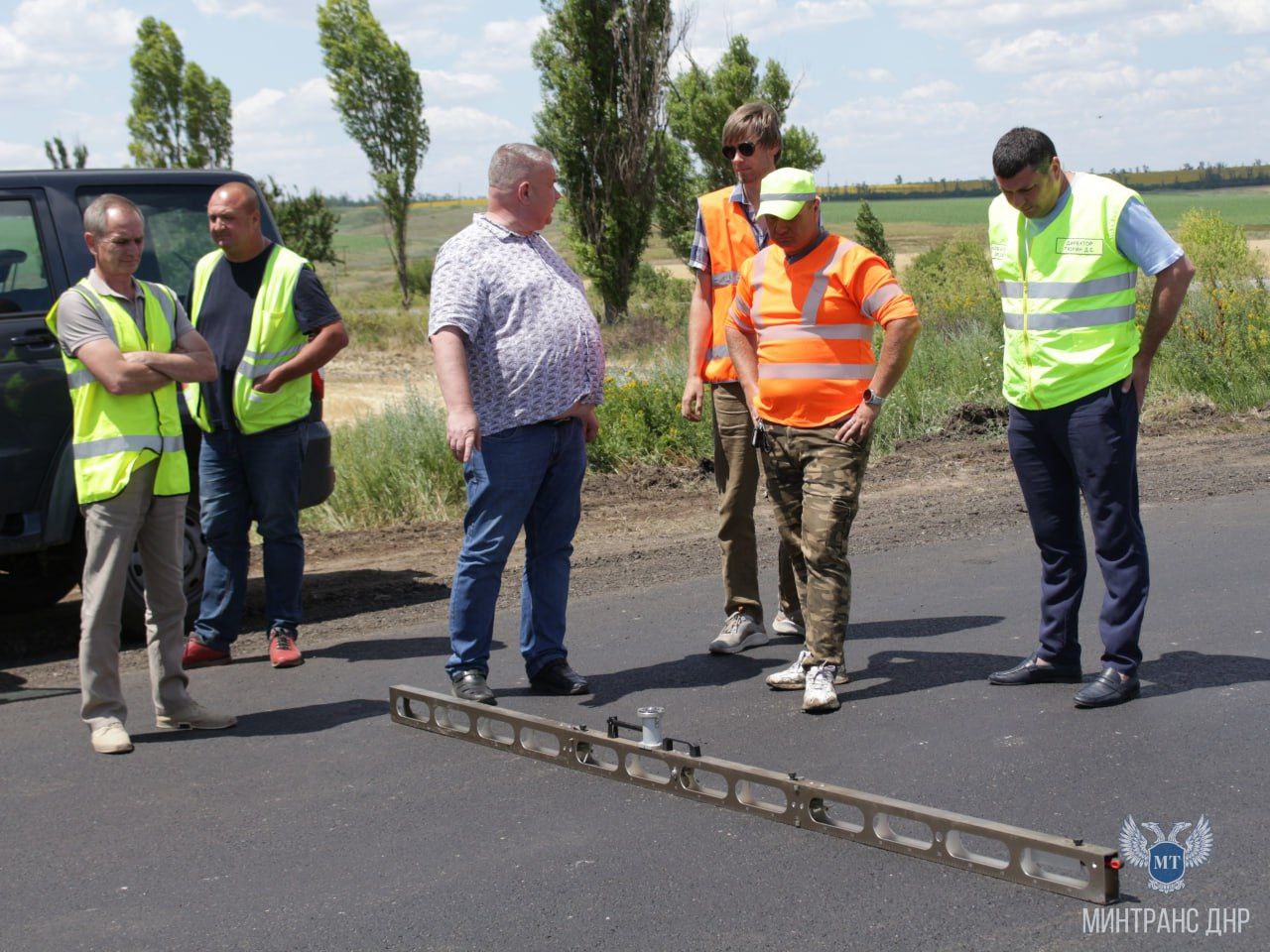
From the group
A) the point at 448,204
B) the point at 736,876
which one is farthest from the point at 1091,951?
the point at 448,204

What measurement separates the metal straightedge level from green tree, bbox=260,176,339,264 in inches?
1731

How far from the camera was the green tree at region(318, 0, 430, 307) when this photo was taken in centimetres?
4794

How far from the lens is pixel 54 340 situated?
6.73 m

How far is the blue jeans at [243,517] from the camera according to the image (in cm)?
659

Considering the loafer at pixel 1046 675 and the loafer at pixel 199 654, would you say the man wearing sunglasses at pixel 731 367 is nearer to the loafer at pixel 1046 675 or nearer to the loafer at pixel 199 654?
the loafer at pixel 1046 675

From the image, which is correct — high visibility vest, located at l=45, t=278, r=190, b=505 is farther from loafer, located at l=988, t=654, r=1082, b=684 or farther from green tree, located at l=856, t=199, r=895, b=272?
green tree, located at l=856, t=199, r=895, b=272

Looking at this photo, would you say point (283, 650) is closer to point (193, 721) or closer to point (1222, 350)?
point (193, 721)

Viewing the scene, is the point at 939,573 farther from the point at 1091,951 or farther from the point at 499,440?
the point at 1091,951

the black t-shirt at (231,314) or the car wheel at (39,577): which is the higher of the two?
the black t-shirt at (231,314)

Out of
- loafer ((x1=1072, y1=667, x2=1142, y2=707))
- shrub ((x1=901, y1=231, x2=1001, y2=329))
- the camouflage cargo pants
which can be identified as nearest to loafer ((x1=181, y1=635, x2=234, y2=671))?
the camouflage cargo pants

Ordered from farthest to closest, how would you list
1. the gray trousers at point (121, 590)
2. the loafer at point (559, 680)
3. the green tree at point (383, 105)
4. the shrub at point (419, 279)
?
1. the shrub at point (419, 279)
2. the green tree at point (383, 105)
3. the loafer at point (559, 680)
4. the gray trousers at point (121, 590)

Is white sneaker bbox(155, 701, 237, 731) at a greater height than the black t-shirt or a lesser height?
lesser

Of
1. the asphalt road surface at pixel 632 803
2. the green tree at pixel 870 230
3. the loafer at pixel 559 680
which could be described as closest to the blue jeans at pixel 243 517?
the asphalt road surface at pixel 632 803

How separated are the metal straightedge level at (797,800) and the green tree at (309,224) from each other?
4398 centimetres
